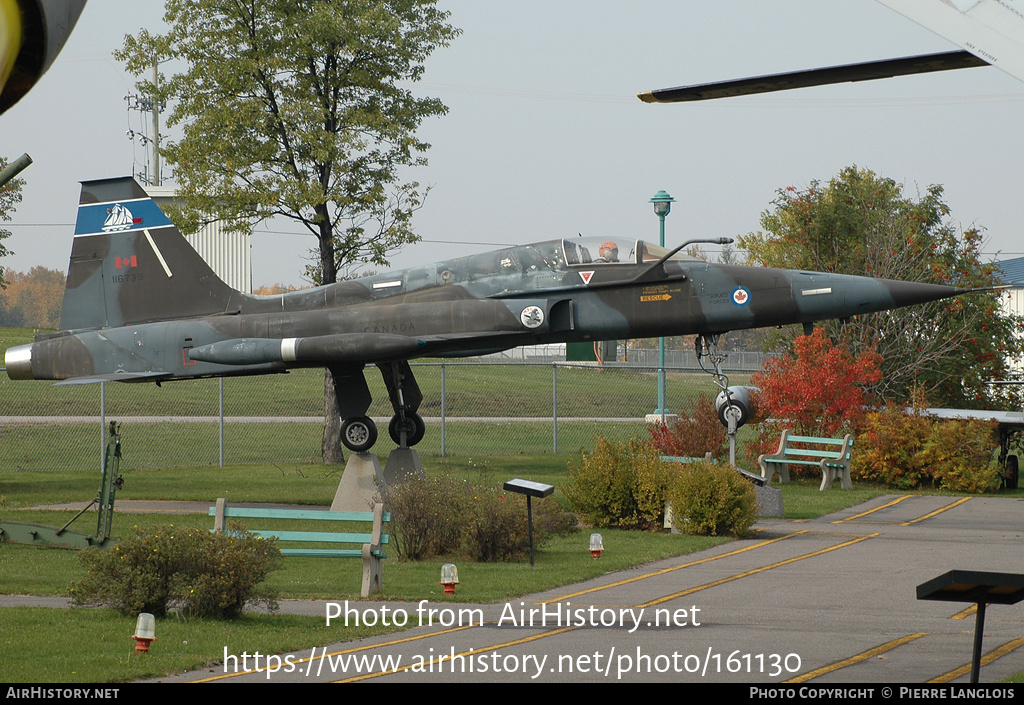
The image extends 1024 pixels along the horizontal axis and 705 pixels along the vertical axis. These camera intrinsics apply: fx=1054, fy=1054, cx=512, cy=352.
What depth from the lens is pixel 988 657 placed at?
8.18 m

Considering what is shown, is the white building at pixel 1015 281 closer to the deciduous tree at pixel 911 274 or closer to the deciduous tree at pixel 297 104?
the deciduous tree at pixel 911 274

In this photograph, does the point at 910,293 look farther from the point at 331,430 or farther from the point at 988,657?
the point at 331,430

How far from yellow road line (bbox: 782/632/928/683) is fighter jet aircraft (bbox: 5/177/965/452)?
8836 millimetres

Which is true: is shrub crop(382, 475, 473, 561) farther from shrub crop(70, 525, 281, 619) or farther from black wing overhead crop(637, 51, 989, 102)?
black wing overhead crop(637, 51, 989, 102)

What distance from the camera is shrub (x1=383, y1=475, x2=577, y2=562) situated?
45.6 feet

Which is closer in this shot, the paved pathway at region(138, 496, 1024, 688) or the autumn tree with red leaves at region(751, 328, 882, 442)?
the paved pathway at region(138, 496, 1024, 688)

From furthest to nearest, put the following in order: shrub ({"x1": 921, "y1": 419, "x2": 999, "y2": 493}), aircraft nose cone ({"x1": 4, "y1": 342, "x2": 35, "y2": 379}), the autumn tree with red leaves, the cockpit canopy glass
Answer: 1. the autumn tree with red leaves
2. shrub ({"x1": 921, "y1": 419, "x2": 999, "y2": 493})
3. aircraft nose cone ({"x1": 4, "y1": 342, "x2": 35, "y2": 379})
4. the cockpit canopy glass

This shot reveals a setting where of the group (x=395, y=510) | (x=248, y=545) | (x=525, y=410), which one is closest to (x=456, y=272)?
(x=395, y=510)

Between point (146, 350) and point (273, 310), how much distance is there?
7.89ft

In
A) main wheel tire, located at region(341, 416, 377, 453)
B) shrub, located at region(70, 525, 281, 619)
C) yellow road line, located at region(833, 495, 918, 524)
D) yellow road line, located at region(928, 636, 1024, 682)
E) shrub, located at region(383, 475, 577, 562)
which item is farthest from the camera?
yellow road line, located at region(833, 495, 918, 524)

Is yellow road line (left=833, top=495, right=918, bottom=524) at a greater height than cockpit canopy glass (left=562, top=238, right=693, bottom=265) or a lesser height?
lesser

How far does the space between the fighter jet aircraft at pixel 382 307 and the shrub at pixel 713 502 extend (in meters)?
2.62

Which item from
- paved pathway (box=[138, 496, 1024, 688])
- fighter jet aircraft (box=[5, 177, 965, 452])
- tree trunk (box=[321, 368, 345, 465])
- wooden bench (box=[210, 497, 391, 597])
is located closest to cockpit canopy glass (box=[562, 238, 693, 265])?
fighter jet aircraft (box=[5, 177, 965, 452])

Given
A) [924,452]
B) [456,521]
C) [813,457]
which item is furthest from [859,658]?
[813,457]
